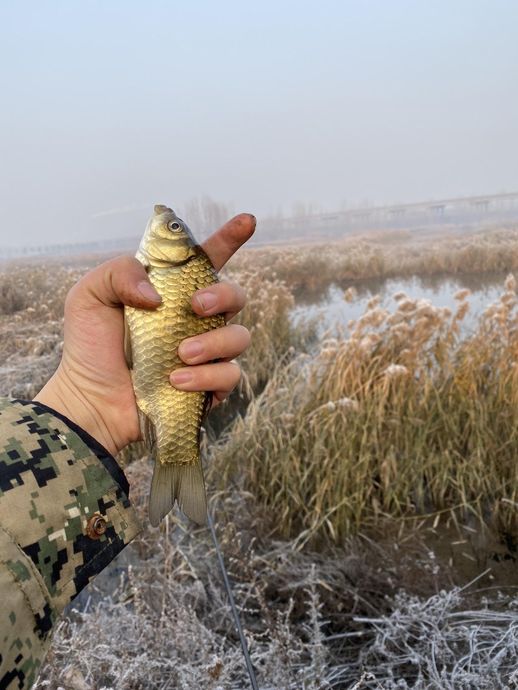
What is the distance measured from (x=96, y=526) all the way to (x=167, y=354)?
39 cm

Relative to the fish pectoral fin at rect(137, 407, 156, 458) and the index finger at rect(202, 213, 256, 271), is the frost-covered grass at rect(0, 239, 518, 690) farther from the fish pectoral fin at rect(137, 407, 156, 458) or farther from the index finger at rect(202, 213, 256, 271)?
the index finger at rect(202, 213, 256, 271)

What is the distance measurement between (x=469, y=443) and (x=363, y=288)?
837 centimetres

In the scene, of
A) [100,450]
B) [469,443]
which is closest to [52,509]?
[100,450]

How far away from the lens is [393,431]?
3217 mm

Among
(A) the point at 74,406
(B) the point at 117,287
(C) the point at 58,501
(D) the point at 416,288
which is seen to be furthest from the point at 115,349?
(D) the point at 416,288

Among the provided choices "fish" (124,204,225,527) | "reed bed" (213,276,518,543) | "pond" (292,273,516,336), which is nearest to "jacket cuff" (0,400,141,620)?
"fish" (124,204,225,527)

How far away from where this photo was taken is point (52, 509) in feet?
2.96

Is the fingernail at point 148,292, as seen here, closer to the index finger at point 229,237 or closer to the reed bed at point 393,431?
the index finger at point 229,237

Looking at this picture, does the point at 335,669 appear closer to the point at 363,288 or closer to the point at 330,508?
the point at 330,508

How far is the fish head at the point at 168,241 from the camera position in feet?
3.53

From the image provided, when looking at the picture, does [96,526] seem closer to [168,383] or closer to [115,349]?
[168,383]

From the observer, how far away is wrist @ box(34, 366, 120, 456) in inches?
54.0

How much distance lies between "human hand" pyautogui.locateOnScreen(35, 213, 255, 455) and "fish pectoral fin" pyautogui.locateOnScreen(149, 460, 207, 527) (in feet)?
0.61

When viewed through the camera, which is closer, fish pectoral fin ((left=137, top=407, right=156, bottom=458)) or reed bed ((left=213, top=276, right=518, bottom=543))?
fish pectoral fin ((left=137, top=407, right=156, bottom=458))
